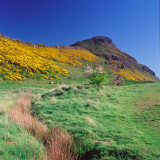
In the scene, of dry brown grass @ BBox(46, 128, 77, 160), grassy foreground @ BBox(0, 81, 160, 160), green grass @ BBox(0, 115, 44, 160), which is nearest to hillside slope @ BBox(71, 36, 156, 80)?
grassy foreground @ BBox(0, 81, 160, 160)

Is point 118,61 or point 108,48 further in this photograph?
point 108,48

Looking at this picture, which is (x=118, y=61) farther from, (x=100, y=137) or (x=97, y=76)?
(x=100, y=137)

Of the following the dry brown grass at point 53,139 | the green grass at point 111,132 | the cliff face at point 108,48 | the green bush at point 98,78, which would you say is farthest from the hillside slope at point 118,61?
the dry brown grass at point 53,139

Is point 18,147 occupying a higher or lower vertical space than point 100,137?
higher

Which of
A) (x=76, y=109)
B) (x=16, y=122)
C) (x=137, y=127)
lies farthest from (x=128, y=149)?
(x=16, y=122)

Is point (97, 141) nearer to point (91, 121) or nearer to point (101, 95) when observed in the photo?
point (91, 121)

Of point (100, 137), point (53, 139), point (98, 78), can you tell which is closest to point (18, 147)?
point (53, 139)

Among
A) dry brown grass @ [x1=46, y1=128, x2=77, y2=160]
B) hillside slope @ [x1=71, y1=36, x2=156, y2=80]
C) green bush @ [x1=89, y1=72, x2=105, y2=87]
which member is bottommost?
dry brown grass @ [x1=46, y1=128, x2=77, y2=160]

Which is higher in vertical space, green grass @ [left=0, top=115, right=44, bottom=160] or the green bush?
the green bush

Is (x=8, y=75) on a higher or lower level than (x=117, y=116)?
higher

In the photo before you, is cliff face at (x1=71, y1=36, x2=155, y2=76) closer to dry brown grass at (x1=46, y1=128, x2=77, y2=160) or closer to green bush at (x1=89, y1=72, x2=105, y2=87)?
green bush at (x1=89, y1=72, x2=105, y2=87)

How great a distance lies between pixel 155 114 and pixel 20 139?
6151mm

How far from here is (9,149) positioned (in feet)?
11.5

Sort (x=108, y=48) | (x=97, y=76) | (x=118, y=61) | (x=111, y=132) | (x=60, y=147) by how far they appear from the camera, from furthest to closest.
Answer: (x=108, y=48) → (x=118, y=61) → (x=97, y=76) → (x=111, y=132) → (x=60, y=147)
